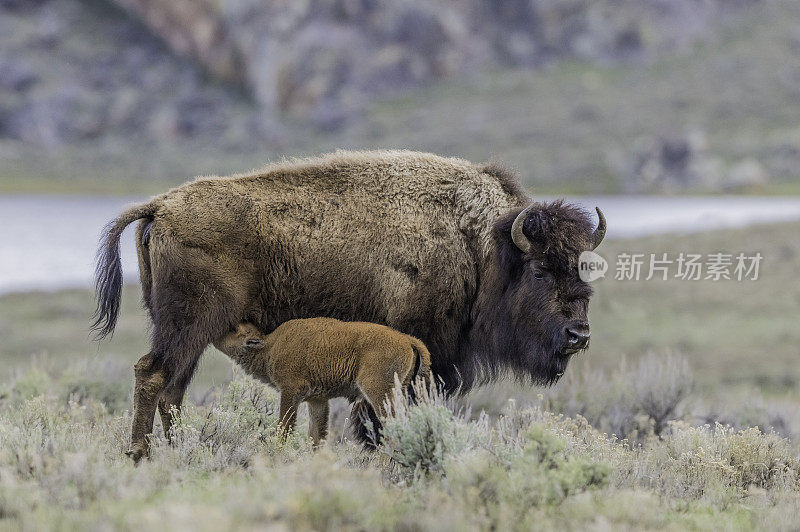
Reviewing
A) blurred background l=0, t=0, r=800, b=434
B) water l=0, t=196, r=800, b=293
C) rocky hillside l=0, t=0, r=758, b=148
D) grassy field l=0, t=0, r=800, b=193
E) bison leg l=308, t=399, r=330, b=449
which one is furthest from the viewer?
rocky hillside l=0, t=0, r=758, b=148

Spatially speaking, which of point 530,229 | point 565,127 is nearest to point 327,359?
point 530,229

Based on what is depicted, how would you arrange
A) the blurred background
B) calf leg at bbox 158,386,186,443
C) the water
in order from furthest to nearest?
the water
the blurred background
calf leg at bbox 158,386,186,443

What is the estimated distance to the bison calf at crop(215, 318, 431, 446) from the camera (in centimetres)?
562

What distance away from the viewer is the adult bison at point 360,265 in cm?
580

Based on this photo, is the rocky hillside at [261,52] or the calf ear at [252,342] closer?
the calf ear at [252,342]

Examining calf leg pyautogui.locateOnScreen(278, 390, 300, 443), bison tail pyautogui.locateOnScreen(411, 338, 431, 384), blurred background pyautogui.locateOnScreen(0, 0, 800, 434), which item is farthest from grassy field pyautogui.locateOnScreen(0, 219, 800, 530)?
blurred background pyautogui.locateOnScreen(0, 0, 800, 434)

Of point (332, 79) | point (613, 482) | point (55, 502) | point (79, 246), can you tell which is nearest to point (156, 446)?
point (55, 502)

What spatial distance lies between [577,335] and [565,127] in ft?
235

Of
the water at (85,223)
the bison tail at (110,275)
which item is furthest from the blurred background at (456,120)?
the bison tail at (110,275)

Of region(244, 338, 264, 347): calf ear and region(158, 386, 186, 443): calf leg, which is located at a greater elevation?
region(244, 338, 264, 347): calf ear

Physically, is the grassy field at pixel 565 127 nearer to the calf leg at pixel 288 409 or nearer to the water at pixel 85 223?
the water at pixel 85 223

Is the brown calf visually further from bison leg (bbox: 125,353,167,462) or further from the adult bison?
the adult bison

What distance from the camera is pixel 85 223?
42.1m

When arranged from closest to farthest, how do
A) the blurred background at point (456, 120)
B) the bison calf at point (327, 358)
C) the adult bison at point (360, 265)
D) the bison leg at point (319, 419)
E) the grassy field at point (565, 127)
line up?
1. the bison calf at point (327, 358)
2. the adult bison at point (360, 265)
3. the bison leg at point (319, 419)
4. the blurred background at point (456, 120)
5. the grassy field at point (565, 127)
